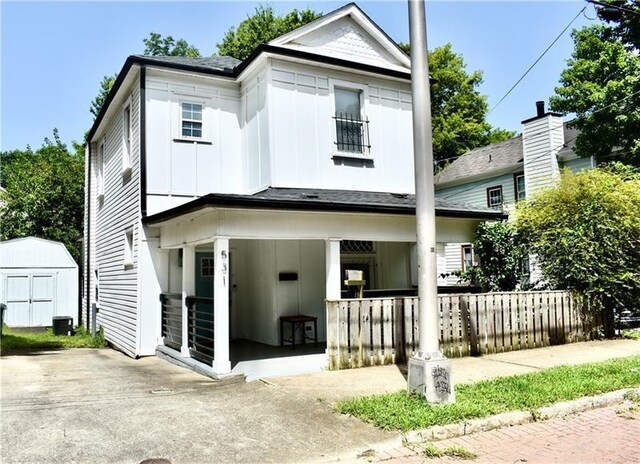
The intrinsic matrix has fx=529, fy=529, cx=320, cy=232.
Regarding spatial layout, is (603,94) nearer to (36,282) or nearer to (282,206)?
(282,206)

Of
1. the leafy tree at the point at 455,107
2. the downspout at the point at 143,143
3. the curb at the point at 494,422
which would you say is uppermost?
the leafy tree at the point at 455,107

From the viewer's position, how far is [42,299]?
2000cm

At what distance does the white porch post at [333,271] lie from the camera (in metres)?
9.36

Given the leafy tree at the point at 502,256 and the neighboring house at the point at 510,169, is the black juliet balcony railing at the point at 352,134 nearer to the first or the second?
the leafy tree at the point at 502,256

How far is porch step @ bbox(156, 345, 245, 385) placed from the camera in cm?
818

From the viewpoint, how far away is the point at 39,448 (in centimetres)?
497

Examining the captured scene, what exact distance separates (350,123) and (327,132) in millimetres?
767

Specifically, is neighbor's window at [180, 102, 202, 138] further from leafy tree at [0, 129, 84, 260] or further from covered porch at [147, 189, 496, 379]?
leafy tree at [0, 129, 84, 260]

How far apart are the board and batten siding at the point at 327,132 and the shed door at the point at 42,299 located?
1302 centimetres

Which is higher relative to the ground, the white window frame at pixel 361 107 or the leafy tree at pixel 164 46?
the leafy tree at pixel 164 46

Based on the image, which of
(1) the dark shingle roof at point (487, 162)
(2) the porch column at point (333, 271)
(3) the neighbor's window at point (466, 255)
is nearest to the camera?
(2) the porch column at point (333, 271)

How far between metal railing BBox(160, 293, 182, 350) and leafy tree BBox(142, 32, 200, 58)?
1267 inches

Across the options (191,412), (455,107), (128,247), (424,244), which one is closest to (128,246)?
(128,247)

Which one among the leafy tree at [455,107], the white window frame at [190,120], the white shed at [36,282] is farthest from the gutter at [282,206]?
the leafy tree at [455,107]
